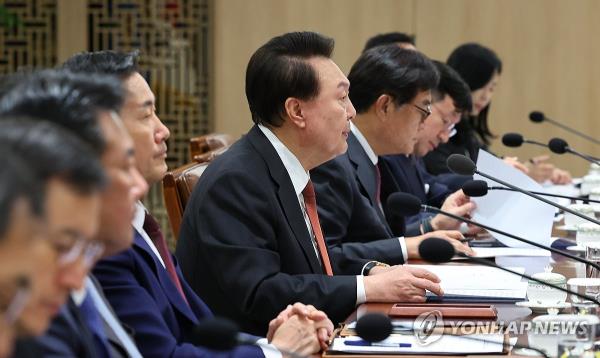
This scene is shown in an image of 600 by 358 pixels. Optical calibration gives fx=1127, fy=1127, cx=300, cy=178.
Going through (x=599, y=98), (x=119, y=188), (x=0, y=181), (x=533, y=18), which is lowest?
(x=599, y=98)

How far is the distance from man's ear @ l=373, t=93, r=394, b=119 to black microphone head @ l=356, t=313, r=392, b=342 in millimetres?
1753

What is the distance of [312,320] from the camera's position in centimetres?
211

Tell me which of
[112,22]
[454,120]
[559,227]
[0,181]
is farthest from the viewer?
[112,22]

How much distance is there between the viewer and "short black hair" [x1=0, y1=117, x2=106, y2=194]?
0.98 metres

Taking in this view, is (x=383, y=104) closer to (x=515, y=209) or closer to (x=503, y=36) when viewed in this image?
(x=515, y=209)

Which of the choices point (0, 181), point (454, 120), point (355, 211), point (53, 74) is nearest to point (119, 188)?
point (53, 74)

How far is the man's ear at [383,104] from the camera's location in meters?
3.51

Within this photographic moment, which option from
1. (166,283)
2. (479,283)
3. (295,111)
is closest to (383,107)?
(295,111)

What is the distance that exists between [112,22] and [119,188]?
16.7 ft

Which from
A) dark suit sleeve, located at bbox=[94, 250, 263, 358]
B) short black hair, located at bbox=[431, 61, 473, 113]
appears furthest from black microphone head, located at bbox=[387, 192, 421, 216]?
short black hair, located at bbox=[431, 61, 473, 113]

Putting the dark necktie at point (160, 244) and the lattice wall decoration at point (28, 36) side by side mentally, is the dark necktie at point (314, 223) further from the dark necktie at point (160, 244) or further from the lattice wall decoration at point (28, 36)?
the lattice wall decoration at point (28, 36)

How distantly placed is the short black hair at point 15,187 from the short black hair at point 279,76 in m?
1.71

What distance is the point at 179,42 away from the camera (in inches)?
246

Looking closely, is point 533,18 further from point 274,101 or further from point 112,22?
point 274,101
